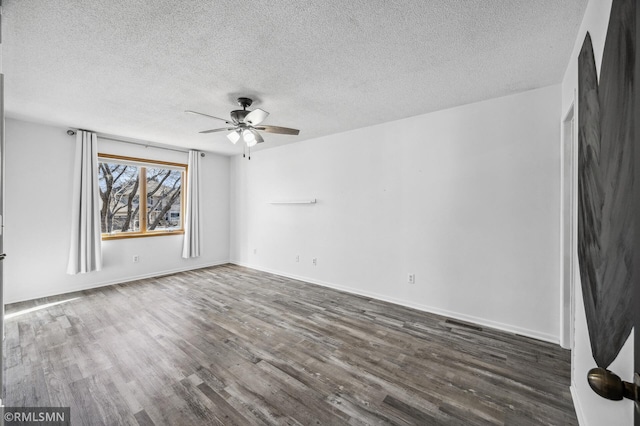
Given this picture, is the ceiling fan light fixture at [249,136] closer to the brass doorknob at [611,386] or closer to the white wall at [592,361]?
the white wall at [592,361]

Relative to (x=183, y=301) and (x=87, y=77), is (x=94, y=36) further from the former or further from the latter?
(x=183, y=301)

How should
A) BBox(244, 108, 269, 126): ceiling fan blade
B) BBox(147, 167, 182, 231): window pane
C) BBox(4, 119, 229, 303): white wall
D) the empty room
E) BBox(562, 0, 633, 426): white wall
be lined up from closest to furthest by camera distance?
BBox(562, 0, 633, 426): white wall, the empty room, BBox(244, 108, 269, 126): ceiling fan blade, BBox(4, 119, 229, 303): white wall, BBox(147, 167, 182, 231): window pane

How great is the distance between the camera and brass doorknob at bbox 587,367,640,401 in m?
0.51

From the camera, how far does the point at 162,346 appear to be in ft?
8.38

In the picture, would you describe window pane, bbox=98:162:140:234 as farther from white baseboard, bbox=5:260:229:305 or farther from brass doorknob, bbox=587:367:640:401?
brass doorknob, bbox=587:367:640:401

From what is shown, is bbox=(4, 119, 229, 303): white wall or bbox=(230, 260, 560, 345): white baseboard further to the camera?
bbox=(4, 119, 229, 303): white wall

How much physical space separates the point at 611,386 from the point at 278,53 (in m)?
2.41

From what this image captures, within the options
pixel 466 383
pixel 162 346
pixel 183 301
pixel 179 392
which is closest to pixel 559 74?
pixel 466 383

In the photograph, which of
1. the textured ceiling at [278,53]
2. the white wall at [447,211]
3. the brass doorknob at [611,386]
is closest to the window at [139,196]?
the textured ceiling at [278,53]

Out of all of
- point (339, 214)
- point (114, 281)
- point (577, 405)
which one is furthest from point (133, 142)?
point (577, 405)

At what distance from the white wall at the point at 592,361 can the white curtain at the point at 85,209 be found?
18.6ft

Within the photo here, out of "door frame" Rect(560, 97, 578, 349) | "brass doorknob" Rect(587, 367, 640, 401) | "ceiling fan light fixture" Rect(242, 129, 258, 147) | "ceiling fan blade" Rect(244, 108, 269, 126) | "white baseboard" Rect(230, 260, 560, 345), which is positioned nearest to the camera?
"brass doorknob" Rect(587, 367, 640, 401)

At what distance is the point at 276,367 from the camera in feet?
7.26

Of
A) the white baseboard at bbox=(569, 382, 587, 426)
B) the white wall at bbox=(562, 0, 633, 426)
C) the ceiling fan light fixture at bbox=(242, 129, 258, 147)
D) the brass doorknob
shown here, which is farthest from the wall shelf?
the brass doorknob
